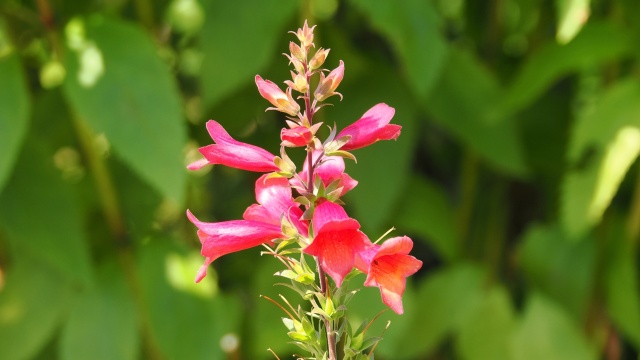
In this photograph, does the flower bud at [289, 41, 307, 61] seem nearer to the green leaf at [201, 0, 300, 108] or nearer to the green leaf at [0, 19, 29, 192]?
the green leaf at [0, 19, 29, 192]

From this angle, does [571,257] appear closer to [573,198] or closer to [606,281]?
[606,281]

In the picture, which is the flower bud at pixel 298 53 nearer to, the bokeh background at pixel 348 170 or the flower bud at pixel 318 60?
the flower bud at pixel 318 60

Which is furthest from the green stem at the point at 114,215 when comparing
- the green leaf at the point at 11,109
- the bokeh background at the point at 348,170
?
the green leaf at the point at 11,109

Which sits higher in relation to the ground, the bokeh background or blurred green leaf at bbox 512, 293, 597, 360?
the bokeh background

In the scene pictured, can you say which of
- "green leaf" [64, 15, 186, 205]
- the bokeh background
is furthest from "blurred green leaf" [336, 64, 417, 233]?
"green leaf" [64, 15, 186, 205]

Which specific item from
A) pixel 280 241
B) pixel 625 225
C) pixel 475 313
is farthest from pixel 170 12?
pixel 280 241

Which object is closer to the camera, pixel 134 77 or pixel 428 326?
pixel 134 77
